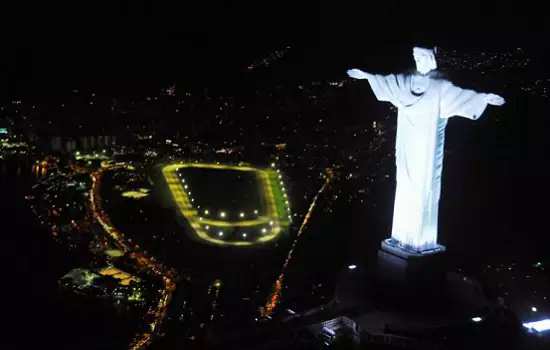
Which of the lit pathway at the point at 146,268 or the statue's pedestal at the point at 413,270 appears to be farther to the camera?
the lit pathway at the point at 146,268

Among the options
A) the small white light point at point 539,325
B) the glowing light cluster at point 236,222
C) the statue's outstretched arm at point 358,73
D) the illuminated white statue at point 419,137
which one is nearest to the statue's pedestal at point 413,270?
the illuminated white statue at point 419,137

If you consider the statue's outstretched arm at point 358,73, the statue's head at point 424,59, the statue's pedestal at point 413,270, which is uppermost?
the statue's head at point 424,59

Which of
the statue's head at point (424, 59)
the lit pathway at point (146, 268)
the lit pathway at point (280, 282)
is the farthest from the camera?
the lit pathway at point (280, 282)

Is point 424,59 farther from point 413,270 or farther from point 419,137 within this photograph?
point 413,270

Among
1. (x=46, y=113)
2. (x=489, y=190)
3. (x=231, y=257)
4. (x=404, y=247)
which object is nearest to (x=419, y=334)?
(x=404, y=247)

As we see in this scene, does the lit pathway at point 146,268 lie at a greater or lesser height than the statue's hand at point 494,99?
lesser

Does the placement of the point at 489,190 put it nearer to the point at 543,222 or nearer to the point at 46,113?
the point at 543,222

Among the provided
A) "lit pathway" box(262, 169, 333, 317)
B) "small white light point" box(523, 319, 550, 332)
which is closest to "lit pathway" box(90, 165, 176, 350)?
"lit pathway" box(262, 169, 333, 317)

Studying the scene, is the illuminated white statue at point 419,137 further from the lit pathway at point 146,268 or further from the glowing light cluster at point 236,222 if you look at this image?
the glowing light cluster at point 236,222
